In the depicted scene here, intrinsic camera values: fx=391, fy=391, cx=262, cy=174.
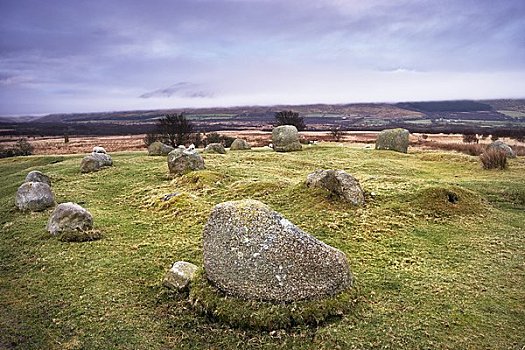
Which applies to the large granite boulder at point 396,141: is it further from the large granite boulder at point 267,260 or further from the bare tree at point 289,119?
the large granite boulder at point 267,260

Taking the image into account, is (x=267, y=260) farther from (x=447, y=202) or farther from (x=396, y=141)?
(x=396, y=141)

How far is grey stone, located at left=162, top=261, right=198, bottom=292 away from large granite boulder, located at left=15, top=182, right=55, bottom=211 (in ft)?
43.3

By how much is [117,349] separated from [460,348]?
8.21 meters

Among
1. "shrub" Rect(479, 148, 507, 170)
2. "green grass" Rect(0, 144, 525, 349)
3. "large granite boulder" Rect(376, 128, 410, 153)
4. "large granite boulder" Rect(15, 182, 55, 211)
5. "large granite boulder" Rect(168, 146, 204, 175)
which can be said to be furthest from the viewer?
"large granite boulder" Rect(376, 128, 410, 153)

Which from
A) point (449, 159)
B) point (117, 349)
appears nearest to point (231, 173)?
point (117, 349)

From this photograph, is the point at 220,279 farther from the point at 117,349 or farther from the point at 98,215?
the point at 98,215

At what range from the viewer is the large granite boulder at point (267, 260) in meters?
10.6

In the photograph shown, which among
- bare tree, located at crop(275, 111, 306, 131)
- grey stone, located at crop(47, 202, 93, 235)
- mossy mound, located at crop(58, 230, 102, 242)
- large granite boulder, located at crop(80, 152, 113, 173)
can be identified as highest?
bare tree, located at crop(275, 111, 306, 131)

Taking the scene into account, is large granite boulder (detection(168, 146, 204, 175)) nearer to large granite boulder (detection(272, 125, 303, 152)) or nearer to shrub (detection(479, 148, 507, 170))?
large granite boulder (detection(272, 125, 303, 152))

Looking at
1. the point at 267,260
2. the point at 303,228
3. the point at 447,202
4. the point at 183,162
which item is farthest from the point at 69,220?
the point at 447,202

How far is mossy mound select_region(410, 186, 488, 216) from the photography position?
19312mm

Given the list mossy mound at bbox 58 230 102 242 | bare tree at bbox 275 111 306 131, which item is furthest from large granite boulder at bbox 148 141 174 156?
bare tree at bbox 275 111 306 131

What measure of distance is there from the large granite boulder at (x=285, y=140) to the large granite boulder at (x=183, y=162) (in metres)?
18.2

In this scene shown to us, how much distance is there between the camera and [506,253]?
14.8 meters
